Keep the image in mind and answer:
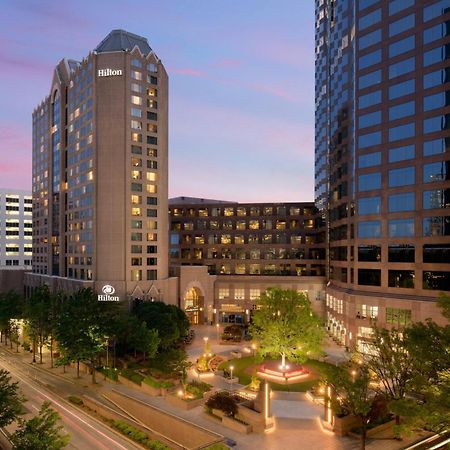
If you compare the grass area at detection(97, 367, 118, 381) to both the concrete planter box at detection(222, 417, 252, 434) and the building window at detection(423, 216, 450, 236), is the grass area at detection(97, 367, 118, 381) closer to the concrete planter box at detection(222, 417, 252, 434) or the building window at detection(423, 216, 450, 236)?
the concrete planter box at detection(222, 417, 252, 434)

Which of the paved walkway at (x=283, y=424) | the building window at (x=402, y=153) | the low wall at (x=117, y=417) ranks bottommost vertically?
the low wall at (x=117, y=417)

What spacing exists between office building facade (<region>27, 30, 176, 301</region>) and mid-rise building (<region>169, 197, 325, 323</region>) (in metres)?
17.8

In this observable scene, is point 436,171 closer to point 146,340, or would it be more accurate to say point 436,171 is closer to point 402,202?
point 402,202

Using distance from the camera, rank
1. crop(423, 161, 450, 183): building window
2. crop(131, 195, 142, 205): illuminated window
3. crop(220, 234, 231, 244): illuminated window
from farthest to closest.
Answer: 1. crop(220, 234, 231, 244): illuminated window
2. crop(131, 195, 142, 205): illuminated window
3. crop(423, 161, 450, 183): building window

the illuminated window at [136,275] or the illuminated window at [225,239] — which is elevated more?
the illuminated window at [225,239]

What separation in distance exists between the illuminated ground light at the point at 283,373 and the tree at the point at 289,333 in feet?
4.04

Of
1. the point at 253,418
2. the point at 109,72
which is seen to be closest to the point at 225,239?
the point at 109,72

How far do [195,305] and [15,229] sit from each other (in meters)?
123

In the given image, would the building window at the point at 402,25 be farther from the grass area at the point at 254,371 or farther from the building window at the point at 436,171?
the grass area at the point at 254,371

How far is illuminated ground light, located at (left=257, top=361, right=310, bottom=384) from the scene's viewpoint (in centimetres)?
5600

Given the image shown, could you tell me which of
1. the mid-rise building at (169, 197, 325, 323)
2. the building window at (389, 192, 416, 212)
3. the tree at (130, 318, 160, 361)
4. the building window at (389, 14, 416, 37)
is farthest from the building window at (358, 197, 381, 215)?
the tree at (130, 318, 160, 361)

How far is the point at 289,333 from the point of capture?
57.6m

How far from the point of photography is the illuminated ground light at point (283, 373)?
56000 millimetres

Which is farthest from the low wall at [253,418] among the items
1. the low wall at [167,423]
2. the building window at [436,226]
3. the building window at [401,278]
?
the building window at [436,226]
